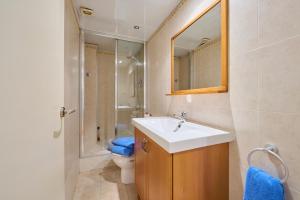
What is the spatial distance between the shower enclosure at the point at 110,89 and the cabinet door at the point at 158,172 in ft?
5.64

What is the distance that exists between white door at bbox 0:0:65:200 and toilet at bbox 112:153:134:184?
916mm

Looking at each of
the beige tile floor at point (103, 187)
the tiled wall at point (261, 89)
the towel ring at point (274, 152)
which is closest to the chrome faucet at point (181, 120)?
the tiled wall at point (261, 89)

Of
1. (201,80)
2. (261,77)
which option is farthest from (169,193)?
(201,80)

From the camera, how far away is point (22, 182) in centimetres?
54

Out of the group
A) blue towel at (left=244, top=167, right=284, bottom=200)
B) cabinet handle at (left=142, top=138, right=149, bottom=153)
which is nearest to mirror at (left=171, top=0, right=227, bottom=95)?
blue towel at (left=244, top=167, right=284, bottom=200)

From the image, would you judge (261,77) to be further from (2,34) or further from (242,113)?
(2,34)

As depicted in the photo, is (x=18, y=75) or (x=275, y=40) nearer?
(x=18, y=75)

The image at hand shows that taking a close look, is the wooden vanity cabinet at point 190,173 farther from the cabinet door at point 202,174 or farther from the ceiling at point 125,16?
the ceiling at point 125,16

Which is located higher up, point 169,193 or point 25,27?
point 25,27

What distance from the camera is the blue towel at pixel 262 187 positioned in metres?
0.61

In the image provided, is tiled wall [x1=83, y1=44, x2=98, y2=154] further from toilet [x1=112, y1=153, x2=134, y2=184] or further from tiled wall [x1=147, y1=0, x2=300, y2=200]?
tiled wall [x1=147, y1=0, x2=300, y2=200]

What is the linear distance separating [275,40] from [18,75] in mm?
1214

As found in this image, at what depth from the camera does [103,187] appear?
1711mm

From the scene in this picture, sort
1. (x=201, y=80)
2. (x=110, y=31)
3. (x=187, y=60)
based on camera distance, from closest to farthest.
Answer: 1. (x=201, y=80)
2. (x=187, y=60)
3. (x=110, y=31)
